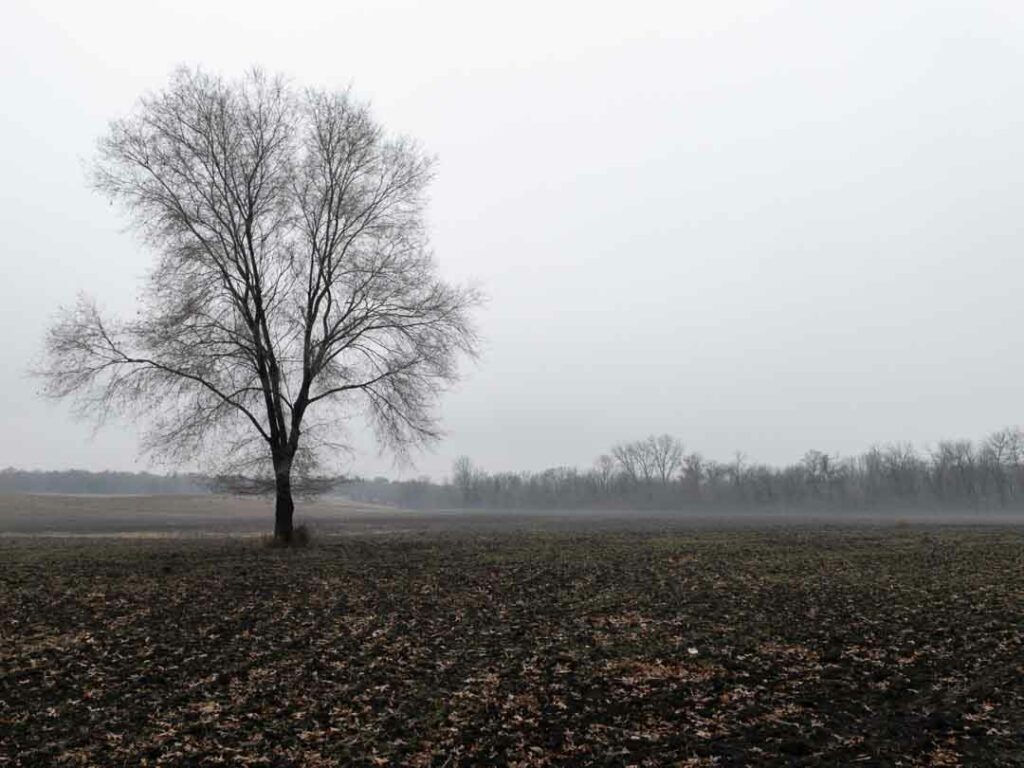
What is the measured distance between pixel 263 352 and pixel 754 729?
2209 cm

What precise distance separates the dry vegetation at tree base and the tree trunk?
6.67 meters

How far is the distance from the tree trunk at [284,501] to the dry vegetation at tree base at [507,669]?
6.67 metres

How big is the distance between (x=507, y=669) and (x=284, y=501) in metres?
18.6

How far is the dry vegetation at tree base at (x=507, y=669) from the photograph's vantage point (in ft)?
24.5

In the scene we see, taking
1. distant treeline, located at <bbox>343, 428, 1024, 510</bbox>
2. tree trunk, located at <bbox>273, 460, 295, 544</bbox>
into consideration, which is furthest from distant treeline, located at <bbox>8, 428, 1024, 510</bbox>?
tree trunk, located at <bbox>273, 460, 295, 544</bbox>

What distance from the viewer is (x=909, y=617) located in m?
13.4

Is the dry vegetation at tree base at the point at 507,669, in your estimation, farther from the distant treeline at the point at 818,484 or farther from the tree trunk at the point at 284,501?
the distant treeline at the point at 818,484

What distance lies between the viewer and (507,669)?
10273 mm

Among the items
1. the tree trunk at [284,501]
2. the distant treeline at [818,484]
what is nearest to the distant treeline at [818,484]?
the distant treeline at [818,484]

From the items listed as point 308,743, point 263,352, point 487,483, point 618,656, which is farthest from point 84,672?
point 487,483

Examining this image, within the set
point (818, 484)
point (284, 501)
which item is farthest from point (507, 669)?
point (818, 484)

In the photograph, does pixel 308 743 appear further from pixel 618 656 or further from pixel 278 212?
pixel 278 212

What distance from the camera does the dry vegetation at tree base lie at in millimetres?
7477

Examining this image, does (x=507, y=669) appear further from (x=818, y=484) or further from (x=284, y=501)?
(x=818, y=484)
